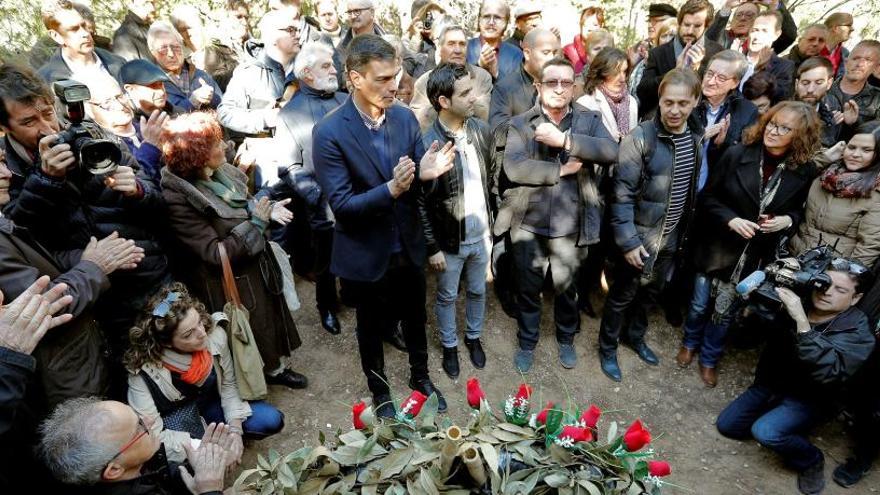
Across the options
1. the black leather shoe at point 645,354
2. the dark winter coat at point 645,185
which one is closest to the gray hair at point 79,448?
the dark winter coat at point 645,185

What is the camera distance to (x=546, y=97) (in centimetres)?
330

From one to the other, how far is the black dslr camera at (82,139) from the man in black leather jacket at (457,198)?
166 cm

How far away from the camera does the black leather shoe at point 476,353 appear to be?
13.2 feet

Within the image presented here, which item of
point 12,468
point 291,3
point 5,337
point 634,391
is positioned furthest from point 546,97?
point 12,468

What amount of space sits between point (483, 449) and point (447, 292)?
2225 millimetres

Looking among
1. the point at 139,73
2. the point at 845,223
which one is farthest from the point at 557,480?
the point at 139,73

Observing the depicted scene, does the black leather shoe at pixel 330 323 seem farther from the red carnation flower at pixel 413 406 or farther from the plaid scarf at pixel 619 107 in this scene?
the plaid scarf at pixel 619 107

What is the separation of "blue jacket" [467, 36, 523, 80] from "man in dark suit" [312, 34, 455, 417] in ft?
7.41

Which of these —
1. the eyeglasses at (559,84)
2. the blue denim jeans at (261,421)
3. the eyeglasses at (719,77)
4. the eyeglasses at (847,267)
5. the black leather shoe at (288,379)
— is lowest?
the black leather shoe at (288,379)

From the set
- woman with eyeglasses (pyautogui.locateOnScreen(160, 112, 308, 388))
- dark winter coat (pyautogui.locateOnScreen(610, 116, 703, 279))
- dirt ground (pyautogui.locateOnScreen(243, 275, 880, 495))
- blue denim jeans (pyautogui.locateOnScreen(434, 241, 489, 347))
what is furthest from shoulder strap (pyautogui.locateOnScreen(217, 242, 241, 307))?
dark winter coat (pyautogui.locateOnScreen(610, 116, 703, 279))

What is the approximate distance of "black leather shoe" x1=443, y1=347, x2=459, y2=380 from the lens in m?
3.91

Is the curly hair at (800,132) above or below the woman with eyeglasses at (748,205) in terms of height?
above

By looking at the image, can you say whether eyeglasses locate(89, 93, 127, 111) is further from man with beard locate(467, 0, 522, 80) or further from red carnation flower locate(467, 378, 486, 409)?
man with beard locate(467, 0, 522, 80)

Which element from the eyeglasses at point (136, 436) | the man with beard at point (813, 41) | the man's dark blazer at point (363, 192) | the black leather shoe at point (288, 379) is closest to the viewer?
the eyeglasses at point (136, 436)
